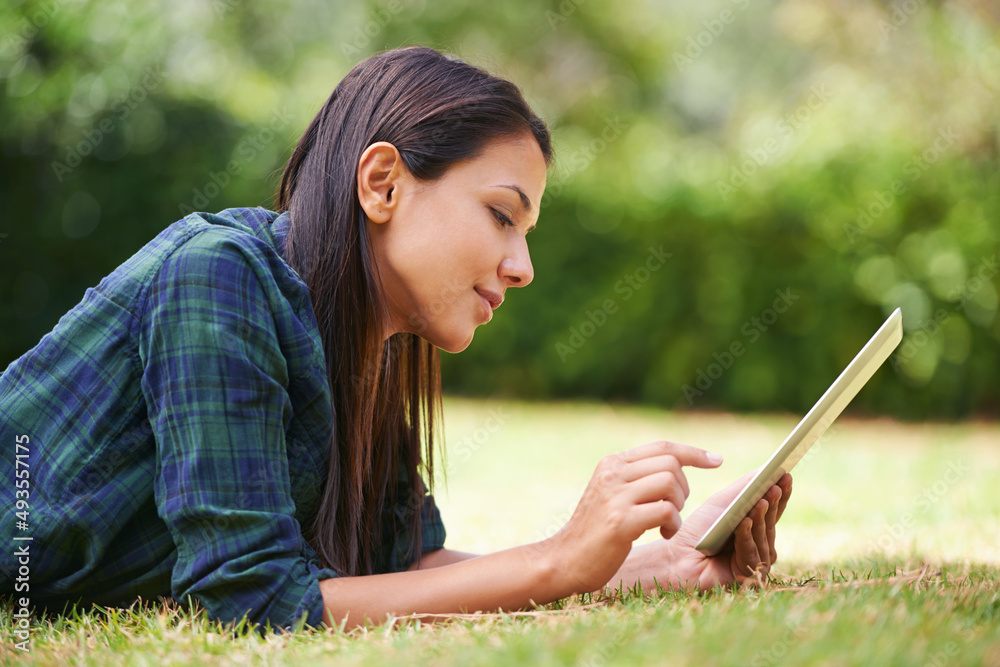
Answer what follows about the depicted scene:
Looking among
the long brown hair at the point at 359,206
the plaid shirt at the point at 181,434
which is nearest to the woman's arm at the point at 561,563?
the plaid shirt at the point at 181,434

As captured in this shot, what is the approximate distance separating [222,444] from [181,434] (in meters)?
0.09

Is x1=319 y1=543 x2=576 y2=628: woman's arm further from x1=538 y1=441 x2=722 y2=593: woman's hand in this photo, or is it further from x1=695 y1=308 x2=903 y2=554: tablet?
x1=695 y1=308 x2=903 y2=554: tablet

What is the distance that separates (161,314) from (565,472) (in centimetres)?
487

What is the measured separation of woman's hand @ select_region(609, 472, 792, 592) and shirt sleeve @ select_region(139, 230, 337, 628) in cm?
93

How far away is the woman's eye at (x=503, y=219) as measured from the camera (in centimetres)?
227

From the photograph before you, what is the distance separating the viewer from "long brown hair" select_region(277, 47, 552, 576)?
7.20 feet

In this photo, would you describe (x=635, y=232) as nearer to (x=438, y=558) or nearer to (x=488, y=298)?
(x=438, y=558)

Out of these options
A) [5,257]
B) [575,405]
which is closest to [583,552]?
[575,405]

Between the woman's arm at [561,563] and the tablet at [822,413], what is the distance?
0.13 m

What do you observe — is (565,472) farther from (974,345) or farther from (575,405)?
(974,345)

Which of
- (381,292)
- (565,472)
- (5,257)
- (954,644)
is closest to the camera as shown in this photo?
(954,644)

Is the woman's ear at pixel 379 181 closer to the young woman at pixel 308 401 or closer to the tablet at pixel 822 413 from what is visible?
the young woman at pixel 308 401

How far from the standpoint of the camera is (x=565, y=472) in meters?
6.50

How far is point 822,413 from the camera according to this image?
1.86 meters
